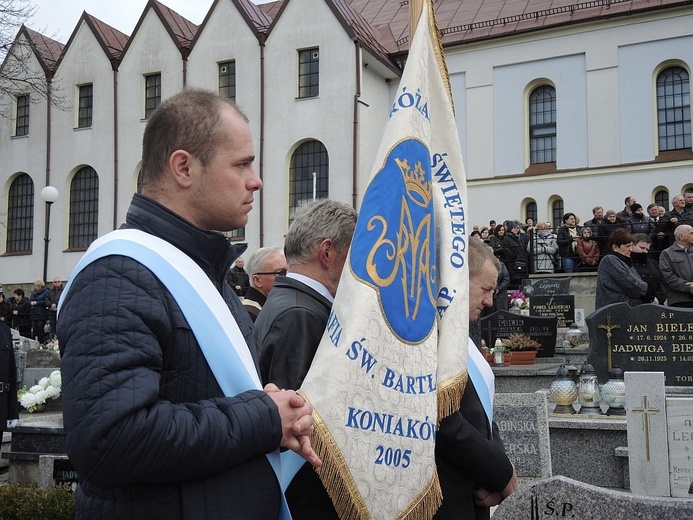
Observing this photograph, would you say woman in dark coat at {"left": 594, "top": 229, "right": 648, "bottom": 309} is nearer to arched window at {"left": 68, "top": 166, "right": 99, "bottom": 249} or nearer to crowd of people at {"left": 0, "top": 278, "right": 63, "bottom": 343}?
crowd of people at {"left": 0, "top": 278, "right": 63, "bottom": 343}

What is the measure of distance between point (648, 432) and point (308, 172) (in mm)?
24937

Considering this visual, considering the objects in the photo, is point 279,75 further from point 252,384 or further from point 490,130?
point 252,384

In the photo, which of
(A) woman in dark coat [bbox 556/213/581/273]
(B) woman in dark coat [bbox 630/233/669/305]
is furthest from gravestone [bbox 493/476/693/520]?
(A) woman in dark coat [bbox 556/213/581/273]

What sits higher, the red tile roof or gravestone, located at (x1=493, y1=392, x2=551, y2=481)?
the red tile roof

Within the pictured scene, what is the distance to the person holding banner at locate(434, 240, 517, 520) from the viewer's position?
10.2 ft

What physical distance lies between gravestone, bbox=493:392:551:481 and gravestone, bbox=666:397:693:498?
1.12 m

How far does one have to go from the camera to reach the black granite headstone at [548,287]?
62.3ft

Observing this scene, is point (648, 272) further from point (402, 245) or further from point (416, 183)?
point (402, 245)

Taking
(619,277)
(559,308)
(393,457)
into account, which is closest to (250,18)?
(559,308)

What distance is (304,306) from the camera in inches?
119

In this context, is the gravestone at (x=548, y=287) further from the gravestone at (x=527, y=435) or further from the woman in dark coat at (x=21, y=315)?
the woman in dark coat at (x=21, y=315)

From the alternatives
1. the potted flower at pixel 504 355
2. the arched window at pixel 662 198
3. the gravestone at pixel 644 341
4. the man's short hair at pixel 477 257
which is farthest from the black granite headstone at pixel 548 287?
the man's short hair at pixel 477 257

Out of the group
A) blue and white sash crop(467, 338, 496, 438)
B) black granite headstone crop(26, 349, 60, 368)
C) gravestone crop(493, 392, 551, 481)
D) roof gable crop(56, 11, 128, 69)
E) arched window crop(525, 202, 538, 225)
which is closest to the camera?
blue and white sash crop(467, 338, 496, 438)

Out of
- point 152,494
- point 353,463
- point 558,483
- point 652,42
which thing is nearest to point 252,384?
point 152,494
